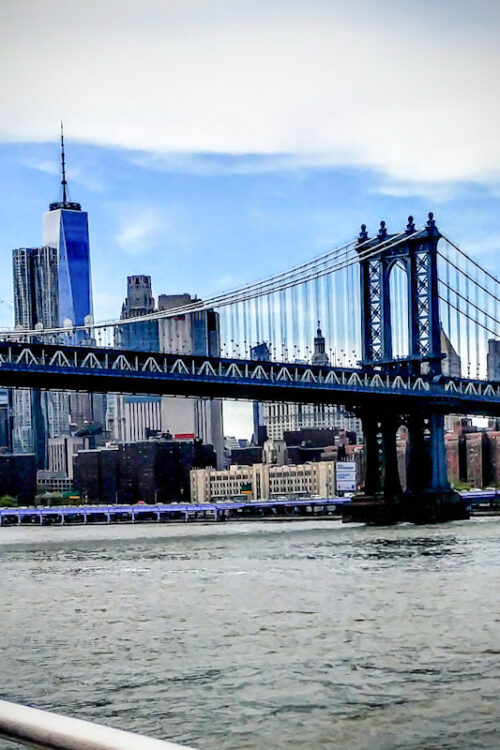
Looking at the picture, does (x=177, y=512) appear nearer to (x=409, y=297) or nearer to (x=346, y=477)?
(x=346, y=477)

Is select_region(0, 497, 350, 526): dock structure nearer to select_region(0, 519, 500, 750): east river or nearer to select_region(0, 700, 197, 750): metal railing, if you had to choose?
select_region(0, 519, 500, 750): east river

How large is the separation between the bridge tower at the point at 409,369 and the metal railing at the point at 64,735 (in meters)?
79.2

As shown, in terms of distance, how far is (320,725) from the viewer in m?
13.3

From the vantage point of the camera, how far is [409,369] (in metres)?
82.9

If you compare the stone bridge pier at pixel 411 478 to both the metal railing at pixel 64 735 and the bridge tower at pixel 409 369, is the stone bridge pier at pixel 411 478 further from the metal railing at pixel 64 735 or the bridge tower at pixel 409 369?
the metal railing at pixel 64 735

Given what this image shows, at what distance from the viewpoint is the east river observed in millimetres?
13484

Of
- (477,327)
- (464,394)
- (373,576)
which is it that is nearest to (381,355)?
(464,394)

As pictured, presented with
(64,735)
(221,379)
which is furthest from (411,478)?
(64,735)

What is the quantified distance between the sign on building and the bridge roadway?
316 ft

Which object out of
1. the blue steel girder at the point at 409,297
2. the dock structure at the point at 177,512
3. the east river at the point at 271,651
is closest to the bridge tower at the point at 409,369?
the blue steel girder at the point at 409,297

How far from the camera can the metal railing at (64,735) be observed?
2803mm

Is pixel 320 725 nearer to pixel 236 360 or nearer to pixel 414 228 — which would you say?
pixel 236 360

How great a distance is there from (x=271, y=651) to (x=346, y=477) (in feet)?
542

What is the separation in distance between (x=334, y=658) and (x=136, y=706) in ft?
15.4
